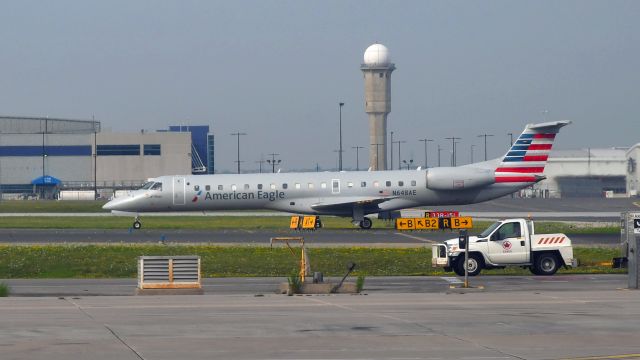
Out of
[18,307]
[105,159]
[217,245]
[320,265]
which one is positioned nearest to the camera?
[18,307]

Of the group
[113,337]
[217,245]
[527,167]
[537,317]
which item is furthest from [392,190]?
[113,337]

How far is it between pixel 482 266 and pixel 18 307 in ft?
51.1

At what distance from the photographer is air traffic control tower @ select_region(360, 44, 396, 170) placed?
161 meters

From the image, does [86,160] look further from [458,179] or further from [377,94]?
[458,179]

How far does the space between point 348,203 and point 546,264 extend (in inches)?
1069

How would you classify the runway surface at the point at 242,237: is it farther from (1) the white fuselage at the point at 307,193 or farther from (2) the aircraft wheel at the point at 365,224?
(1) the white fuselage at the point at 307,193

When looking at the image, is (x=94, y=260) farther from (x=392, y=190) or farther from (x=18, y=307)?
(x=392, y=190)

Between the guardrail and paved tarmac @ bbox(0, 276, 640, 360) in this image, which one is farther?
the guardrail

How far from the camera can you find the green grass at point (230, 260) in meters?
36.7

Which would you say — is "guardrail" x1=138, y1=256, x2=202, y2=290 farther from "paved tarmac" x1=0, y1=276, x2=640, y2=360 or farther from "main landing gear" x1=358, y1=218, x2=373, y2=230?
"main landing gear" x1=358, y1=218, x2=373, y2=230

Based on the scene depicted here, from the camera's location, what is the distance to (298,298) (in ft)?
86.9

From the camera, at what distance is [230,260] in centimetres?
3988

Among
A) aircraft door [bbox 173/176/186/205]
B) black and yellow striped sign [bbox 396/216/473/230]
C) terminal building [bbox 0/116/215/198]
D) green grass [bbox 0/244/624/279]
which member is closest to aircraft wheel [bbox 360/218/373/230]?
black and yellow striped sign [bbox 396/216/473/230]

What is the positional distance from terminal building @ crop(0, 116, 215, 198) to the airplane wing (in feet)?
250
